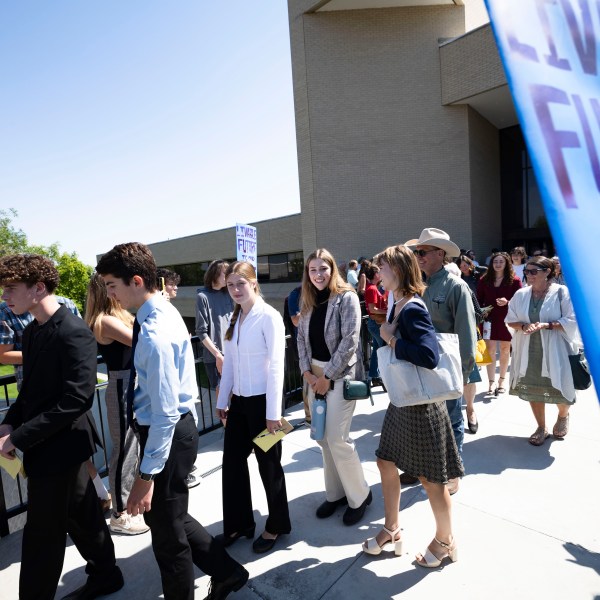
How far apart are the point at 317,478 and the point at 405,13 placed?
20967mm

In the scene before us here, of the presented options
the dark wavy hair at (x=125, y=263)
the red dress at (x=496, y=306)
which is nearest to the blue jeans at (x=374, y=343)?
the red dress at (x=496, y=306)

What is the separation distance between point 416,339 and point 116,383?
2.16 m

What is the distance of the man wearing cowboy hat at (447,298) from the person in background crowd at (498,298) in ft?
7.46

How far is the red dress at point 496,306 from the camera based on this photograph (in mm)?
5734

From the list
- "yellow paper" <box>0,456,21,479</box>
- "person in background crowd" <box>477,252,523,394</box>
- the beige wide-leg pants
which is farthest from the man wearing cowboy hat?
"yellow paper" <box>0,456,21,479</box>

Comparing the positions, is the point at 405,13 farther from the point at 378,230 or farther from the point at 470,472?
the point at 470,472

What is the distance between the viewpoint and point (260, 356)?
281cm

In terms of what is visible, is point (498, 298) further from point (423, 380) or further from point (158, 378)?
point (158, 378)

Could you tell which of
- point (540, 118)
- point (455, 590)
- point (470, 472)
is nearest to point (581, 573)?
point (455, 590)

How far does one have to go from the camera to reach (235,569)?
2373 mm

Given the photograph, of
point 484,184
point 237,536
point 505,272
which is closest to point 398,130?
point 484,184

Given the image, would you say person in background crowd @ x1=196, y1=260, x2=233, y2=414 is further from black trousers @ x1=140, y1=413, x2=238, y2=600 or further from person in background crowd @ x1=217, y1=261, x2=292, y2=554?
black trousers @ x1=140, y1=413, x2=238, y2=600

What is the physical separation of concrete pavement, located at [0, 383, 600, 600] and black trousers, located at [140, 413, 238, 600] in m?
0.44

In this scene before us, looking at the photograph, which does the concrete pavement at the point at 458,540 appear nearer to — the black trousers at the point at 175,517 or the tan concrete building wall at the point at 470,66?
the black trousers at the point at 175,517
